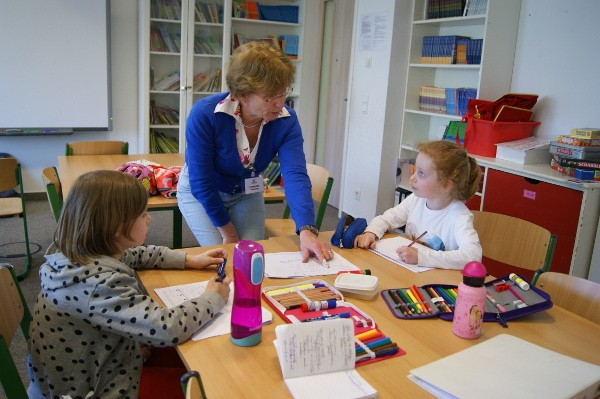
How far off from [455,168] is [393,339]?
920 mm

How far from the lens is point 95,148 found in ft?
12.3

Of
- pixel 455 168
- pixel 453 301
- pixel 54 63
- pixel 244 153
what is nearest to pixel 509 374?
pixel 453 301

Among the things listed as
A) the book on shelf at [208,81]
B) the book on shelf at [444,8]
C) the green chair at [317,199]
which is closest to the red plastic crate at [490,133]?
the book on shelf at [444,8]

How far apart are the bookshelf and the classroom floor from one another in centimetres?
98

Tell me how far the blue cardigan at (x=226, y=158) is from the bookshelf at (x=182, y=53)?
127 inches

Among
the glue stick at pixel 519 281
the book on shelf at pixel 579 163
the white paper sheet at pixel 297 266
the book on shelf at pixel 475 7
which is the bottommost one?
the white paper sheet at pixel 297 266

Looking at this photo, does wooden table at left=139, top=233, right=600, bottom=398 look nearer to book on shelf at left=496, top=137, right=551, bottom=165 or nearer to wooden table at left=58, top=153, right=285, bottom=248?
wooden table at left=58, top=153, right=285, bottom=248

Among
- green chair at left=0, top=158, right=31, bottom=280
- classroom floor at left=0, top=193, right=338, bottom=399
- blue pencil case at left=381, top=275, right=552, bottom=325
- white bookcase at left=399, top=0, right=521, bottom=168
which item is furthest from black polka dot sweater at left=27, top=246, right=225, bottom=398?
white bookcase at left=399, top=0, right=521, bottom=168

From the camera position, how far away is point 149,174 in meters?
2.67

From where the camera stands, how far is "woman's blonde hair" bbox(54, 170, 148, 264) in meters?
1.26

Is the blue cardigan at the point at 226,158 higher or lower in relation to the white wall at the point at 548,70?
lower

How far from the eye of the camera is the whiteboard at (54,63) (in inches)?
186

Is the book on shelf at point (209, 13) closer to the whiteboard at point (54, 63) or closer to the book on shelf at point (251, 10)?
the book on shelf at point (251, 10)

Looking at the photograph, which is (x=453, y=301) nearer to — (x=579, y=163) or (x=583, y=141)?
(x=579, y=163)
